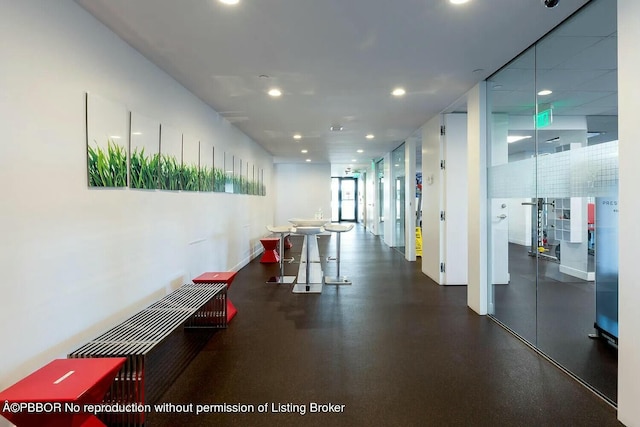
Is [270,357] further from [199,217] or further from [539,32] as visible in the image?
[539,32]

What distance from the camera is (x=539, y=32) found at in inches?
114

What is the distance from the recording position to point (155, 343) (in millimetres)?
2264

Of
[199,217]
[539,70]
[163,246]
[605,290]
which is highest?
[539,70]

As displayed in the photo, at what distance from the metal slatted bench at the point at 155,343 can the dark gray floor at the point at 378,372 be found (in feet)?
0.49

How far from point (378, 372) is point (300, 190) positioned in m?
11.2

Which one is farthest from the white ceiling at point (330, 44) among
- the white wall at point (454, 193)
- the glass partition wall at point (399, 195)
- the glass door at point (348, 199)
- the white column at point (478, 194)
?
the glass door at point (348, 199)

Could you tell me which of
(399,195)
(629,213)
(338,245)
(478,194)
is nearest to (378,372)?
(629,213)

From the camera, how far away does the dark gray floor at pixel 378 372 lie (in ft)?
7.30

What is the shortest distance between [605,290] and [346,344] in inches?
97.6

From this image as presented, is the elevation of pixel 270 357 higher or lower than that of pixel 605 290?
lower

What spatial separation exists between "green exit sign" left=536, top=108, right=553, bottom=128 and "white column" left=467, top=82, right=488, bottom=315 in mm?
786

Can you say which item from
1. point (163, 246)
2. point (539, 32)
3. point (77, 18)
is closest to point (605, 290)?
point (539, 32)

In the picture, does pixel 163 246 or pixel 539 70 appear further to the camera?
pixel 163 246

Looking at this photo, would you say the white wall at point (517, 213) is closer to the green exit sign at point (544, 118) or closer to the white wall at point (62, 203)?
the green exit sign at point (544, 118)
